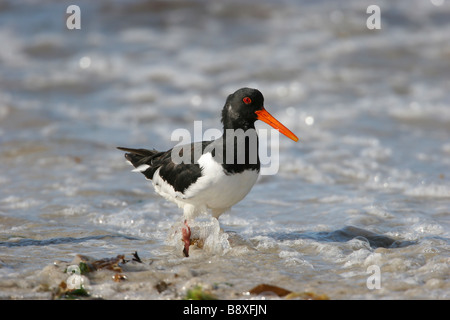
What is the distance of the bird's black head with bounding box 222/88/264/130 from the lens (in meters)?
5.05

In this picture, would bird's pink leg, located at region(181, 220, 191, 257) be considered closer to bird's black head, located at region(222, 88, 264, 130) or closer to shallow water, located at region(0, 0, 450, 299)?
shallow water, located at region(0, 0, 450, 299)

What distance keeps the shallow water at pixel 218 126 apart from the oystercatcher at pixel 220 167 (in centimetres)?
28

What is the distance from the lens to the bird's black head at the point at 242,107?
16.6ft

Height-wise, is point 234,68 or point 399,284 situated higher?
point 234,68

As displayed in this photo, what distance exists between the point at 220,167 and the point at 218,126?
430 cm

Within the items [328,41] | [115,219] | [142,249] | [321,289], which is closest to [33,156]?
[115,219]

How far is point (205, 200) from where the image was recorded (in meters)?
4.89

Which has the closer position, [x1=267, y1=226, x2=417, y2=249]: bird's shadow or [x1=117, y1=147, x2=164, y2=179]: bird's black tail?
[x1=267, y1=226, x2=417, y2=249]: bird's shadow

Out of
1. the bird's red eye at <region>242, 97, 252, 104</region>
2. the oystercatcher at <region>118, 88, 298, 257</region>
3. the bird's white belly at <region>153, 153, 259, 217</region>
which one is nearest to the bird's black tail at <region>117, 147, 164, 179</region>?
the oystercatcher at <region>118, 88, 298, 257</region>

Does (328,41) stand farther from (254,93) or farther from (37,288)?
(37,288)

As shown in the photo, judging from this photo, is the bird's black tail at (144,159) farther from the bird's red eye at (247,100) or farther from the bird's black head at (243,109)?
the bird's red eye at (247,100)

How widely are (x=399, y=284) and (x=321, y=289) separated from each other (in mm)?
540

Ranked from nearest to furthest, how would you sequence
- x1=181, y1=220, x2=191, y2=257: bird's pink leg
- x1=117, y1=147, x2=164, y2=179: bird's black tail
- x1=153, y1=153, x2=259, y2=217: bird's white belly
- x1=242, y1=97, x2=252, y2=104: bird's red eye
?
x1=153, y1=153, x2=259, y2=217: bird's white belly < x1=181, y1=220, x2=191, y2=257: bird's pink leg < x1=242, y1=97, x2=252, y2=104: bird's red eye < x1=117, y1=147, x2=164, y2=179: bird's black tail

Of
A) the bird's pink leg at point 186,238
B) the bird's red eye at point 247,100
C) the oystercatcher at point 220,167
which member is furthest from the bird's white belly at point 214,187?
the bird's red eye at point 247,100
